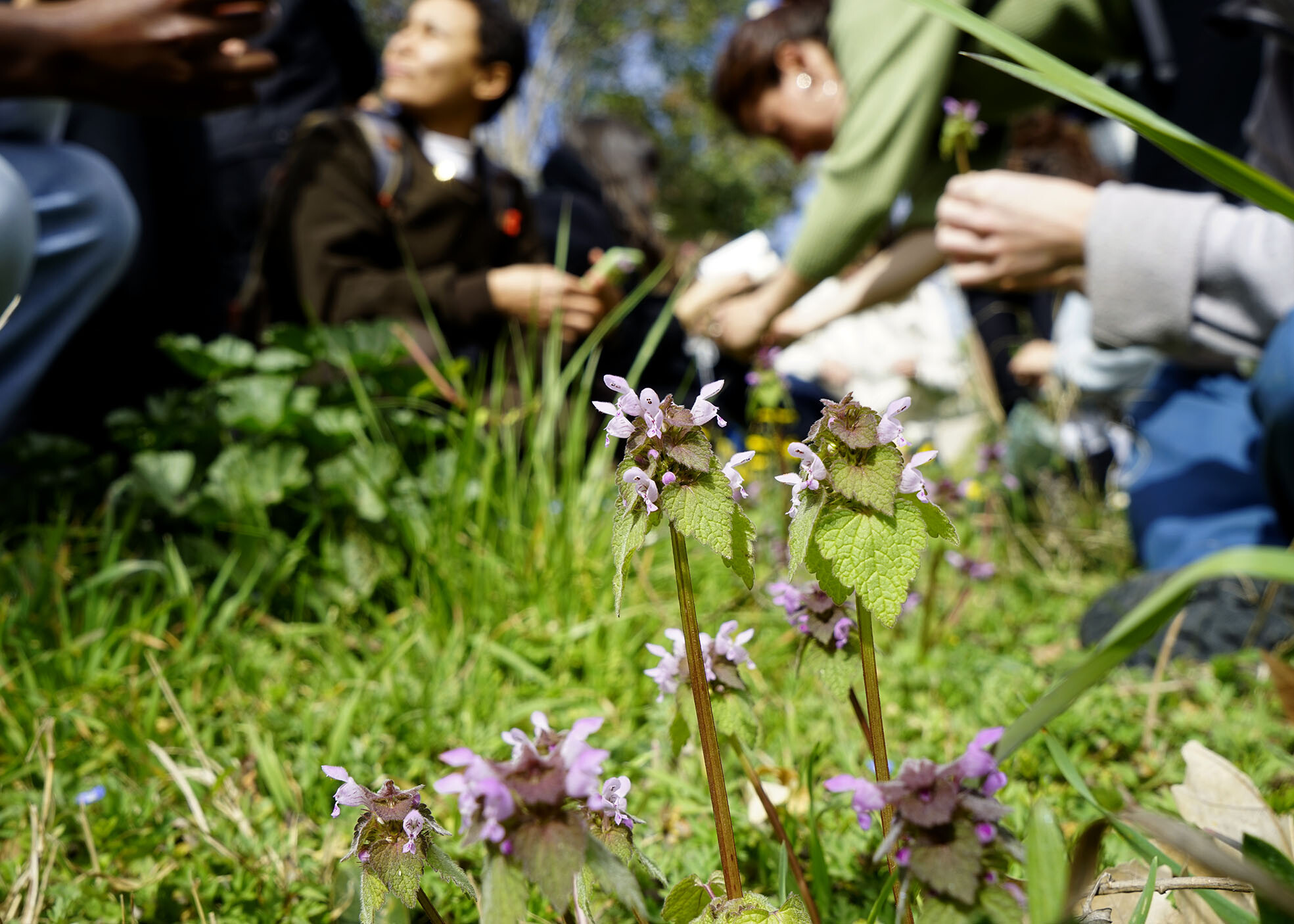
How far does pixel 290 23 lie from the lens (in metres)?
4.18

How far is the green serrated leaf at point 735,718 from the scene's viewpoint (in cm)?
76

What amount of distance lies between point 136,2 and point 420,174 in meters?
1.40

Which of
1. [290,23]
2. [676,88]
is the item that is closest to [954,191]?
[290,23]

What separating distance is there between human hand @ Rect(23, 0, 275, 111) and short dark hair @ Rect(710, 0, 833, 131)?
211cm

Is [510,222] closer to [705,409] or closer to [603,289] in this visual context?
[603,289]

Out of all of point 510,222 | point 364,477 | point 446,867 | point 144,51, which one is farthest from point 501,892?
point 510,222

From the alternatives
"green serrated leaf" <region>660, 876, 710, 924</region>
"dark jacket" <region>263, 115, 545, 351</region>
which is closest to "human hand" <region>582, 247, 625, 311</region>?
"dark jacket" <region>263, 115, 545, 351</region>

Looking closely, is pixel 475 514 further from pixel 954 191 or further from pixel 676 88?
pixel 676 88

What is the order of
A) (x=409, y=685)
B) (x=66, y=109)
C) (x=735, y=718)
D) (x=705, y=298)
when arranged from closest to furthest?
(x=735, y=718)
(x=409, y=685)
(x=66, y=109)
(x=705, y=298)

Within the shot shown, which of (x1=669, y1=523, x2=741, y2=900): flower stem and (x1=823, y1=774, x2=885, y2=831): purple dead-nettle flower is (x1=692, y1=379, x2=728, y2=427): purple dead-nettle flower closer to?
(x1=669, y1=523, x2=741, y2=900): flower stem

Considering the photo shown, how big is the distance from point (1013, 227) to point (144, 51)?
1978 millimetres

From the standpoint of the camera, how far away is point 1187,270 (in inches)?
75.0

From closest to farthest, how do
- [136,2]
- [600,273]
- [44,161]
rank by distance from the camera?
[136,2]
[44,161]
[600,273]

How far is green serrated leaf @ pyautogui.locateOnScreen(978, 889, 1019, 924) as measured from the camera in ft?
1.63
